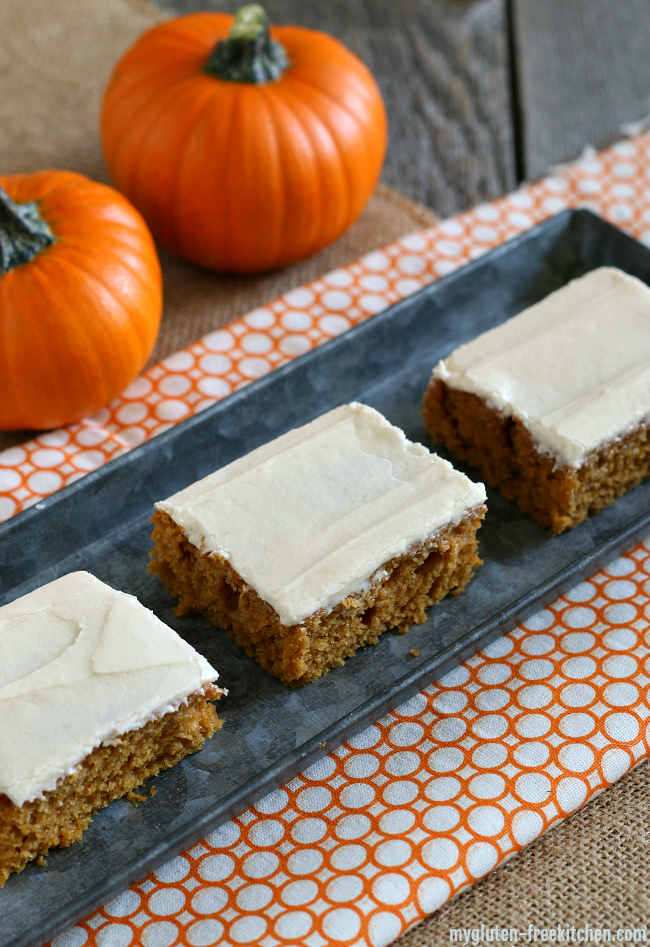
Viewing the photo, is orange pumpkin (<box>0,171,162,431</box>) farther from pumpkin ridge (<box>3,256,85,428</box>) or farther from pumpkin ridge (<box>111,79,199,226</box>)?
pumpkin ridge (<box>111,79,199,226</box>)

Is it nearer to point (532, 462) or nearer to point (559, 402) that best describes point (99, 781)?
point (532, 462)

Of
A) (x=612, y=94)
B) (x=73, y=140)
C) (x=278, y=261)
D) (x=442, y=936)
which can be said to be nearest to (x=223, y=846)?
(x=442, y=936)

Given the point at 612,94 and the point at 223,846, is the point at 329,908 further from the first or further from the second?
the point at 612,94

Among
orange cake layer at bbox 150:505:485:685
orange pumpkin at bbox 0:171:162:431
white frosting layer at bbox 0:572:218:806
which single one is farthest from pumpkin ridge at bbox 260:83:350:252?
white frosting layer at bbox 0:572:218:806

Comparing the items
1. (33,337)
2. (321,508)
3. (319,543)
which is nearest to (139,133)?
(33,337)

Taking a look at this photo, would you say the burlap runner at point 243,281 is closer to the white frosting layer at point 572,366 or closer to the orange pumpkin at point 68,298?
the orange pumpkin at point 68,298

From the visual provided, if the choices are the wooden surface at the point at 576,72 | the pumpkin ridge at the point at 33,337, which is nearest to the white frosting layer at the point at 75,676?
the pumpkin ridge at the point at 33,337
